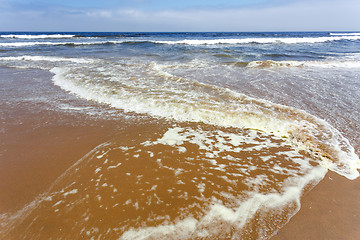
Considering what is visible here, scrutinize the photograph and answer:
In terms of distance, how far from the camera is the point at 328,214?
227cm

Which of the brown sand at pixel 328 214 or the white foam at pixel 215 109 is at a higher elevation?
the white foam at pixel 215 109

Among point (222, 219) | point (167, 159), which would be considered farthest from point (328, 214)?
point (167, 159)

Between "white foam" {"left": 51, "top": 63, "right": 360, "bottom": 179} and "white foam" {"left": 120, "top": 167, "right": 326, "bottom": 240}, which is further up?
"white foam" {"left": 51, "top": 63, "right": 360, "bottom": 179}

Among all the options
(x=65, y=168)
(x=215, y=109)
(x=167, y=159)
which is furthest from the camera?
(x=215, y=109)

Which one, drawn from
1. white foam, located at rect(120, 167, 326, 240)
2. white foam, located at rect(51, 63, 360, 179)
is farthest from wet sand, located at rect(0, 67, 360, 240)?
white foam, located at rect(51, 63, 360, 179)

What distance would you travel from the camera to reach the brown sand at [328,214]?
2.06 metres

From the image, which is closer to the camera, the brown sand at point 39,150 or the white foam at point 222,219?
the white foam at point 222,219

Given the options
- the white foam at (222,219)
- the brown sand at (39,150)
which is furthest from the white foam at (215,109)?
the brown sand at (39,150)

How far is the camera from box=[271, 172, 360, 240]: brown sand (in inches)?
81.2

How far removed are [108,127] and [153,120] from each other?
0.99 meters

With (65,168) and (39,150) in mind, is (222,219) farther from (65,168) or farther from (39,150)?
(39,150)

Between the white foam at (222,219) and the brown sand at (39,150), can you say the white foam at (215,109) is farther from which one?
the brown sand at (39,150)

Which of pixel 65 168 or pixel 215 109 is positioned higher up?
pixel 215 109

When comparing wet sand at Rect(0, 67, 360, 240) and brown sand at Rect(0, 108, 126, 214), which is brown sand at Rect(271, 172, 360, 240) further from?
brown sand at Rect(0, 108, 126, 214)
